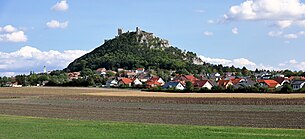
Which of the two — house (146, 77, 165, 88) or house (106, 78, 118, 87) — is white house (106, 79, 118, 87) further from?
house (146, 77, 165, 88)

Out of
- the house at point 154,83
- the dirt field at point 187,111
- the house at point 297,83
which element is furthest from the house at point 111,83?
the dirt field at point 187,111

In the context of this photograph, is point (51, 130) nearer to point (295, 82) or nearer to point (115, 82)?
point (295, 82)

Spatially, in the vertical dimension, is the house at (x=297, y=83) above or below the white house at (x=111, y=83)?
below

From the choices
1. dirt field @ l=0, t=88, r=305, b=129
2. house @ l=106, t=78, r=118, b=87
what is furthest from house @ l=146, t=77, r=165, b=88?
dirt field @ l=0, t=88, r=305, b=129

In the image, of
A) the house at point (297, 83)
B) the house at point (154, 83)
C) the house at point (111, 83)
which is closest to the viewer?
the house at point (297, 83)

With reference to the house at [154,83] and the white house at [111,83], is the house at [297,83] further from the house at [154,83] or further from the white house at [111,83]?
the white house at [111,83]

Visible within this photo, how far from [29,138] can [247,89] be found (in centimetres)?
8049

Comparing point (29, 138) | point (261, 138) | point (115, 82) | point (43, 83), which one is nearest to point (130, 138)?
point (29, 138)

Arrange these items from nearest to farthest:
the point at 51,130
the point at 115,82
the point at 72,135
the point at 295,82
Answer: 1. the point at 72,135
2. the point at 51,130
3. the point at 295,82
4. the point at 115,82

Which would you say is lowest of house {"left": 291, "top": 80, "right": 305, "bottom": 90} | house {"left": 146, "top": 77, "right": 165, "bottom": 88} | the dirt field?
the dirt field

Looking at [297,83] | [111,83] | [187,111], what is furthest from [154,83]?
[187,111]

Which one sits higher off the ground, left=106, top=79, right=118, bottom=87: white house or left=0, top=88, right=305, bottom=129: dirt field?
left=106, top=79, right=118, bottom=87: white house

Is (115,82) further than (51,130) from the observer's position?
Yes

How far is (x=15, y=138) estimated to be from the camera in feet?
67.8
